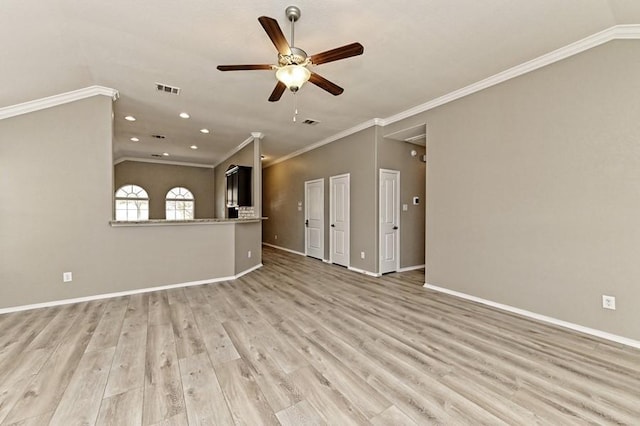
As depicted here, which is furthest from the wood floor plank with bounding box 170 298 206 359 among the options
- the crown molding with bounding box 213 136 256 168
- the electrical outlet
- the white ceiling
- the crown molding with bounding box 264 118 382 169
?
the crown molding with bounding box 264 118 382 169

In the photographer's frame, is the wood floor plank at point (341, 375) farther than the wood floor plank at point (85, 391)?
Yes

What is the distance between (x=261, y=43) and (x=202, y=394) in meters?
3.09

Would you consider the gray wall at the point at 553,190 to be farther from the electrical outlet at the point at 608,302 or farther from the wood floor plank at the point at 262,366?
the wood floor plank at the point at 262,366

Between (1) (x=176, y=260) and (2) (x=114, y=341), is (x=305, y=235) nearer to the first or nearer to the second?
(1) (x=176, y=260)

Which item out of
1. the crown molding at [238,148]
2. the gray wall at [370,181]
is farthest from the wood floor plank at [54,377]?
the crown molding at [238,148]

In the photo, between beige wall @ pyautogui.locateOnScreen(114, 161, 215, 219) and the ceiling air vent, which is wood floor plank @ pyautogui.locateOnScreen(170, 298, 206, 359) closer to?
the ceiling air vent

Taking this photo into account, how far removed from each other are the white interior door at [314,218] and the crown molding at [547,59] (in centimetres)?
314

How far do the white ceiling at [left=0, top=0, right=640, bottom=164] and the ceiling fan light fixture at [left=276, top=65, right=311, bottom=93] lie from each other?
49 centimetres

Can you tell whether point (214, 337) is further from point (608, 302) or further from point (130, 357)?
point (608, 302)

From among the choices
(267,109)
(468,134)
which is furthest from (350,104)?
(468,134)

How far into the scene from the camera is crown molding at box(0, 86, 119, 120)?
327 cm

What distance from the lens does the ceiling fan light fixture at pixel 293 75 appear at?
222 centimetres

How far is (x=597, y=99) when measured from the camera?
2.62 meters

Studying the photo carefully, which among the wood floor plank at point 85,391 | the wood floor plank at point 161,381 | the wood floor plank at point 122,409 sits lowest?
the wood floor plank at point 161,381
